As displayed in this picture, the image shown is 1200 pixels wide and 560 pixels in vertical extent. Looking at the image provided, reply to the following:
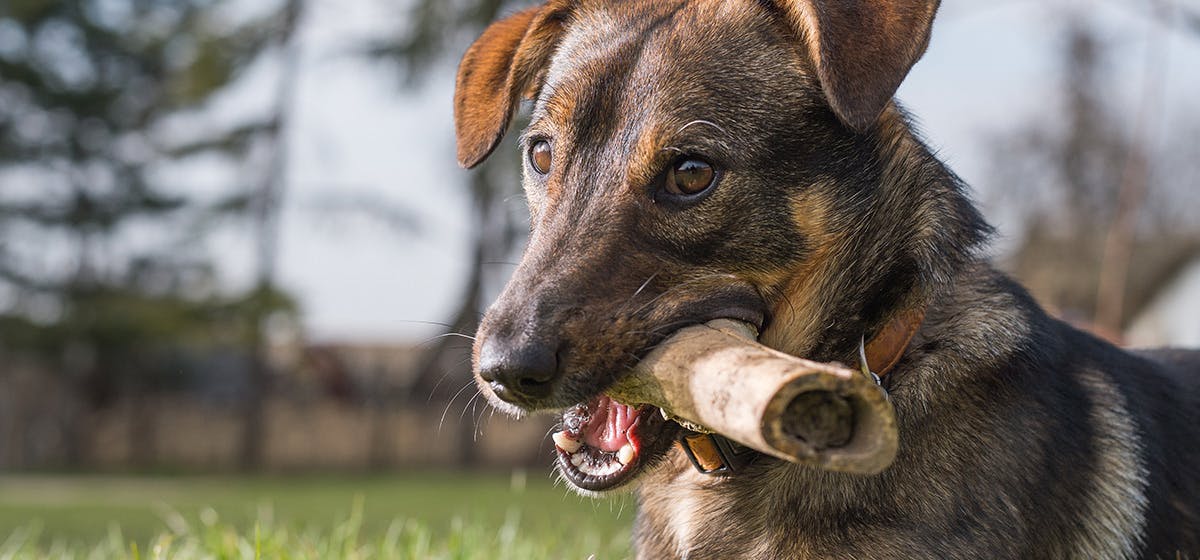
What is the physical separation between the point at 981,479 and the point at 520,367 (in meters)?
1.19

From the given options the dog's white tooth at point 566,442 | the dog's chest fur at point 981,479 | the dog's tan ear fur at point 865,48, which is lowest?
the dog's white tooth at point 566,442

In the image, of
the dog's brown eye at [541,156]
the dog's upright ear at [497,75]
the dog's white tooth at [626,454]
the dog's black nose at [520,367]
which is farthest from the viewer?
the dog's upright ear at [497,75]

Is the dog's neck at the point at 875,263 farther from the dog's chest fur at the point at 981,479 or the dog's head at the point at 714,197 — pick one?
the dog's chest fur at the point at 981,479

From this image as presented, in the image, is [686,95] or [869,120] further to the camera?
[686,95]

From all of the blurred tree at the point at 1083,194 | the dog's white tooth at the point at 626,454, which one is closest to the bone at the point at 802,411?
the dog's white tooth at the point at 626,454

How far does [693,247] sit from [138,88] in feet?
122

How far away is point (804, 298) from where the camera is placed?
3.04 metres

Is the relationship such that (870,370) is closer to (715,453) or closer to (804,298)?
Result: (804,298)

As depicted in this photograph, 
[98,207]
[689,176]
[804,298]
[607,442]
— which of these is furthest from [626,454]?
[98,207]

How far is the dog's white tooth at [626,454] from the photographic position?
293 cm

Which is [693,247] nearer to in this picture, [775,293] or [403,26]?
[775,293]

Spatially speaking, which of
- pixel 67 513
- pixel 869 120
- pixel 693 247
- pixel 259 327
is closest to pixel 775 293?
pixel 693 247

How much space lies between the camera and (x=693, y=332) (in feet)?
8.93

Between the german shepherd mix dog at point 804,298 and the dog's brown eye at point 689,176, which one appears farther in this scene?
the dog's brown eye at point 689,176
